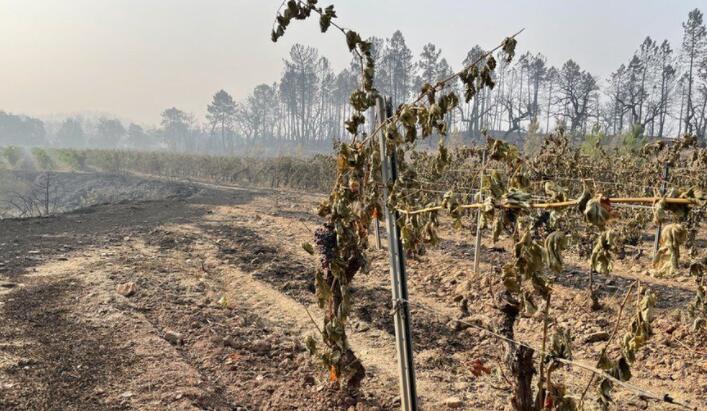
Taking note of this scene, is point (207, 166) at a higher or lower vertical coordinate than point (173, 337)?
higher

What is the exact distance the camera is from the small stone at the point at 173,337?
446cm

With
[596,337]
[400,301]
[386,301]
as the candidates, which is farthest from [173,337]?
[596,337]

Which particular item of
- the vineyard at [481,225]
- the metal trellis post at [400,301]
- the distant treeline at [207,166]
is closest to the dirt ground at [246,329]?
the vineyard at [481,225]

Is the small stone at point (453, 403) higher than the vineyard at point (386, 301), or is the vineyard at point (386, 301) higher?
the vineyard at point (386, 301)

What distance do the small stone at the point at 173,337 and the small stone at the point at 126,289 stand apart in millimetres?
1378

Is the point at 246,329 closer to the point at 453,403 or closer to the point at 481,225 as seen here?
the point at 453,403

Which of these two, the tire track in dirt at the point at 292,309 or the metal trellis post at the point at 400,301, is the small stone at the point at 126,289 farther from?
the metal trellis post at the point at 400,301

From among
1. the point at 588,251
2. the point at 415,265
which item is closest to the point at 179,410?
the point at 415,265

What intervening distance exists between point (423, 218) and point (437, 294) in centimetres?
353

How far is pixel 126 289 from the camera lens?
18.7ft

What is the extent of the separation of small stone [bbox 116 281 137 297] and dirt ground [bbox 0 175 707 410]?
21 mm

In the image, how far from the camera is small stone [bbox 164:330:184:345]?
14.6 feet

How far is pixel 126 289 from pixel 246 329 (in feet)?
6.32

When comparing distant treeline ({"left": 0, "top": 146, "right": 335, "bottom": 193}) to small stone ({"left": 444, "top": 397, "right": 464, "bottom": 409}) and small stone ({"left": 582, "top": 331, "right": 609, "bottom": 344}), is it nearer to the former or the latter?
small stone ({"left": 582, "top": 331, "right": 609, "bottom": 344})
